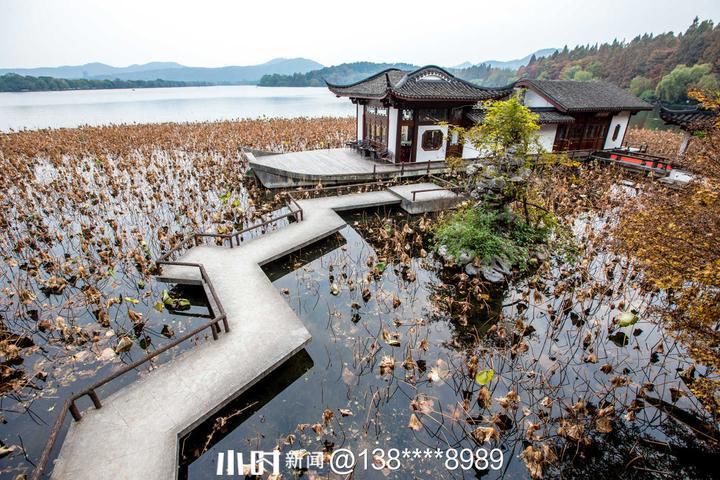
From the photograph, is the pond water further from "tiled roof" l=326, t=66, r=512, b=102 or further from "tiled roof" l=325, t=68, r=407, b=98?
"tiled roof" l=325, t=68, r=407, b=98

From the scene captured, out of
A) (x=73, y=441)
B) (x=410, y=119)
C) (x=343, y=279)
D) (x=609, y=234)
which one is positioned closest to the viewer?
(x=73, y=441)

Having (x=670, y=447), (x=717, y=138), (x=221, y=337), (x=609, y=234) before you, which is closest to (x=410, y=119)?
(x=609, y=234)

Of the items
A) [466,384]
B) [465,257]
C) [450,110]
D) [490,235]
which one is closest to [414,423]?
[466,384]

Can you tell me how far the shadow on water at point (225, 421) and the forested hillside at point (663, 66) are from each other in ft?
240

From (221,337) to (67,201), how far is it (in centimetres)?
1482

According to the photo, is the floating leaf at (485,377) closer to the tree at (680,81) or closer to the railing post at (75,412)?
the railing post at (75,412)

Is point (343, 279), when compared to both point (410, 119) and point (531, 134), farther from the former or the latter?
point (410, 119)

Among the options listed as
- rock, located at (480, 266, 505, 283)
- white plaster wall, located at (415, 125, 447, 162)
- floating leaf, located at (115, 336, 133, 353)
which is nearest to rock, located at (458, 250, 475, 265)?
A: rock, located at (480, 266, 505, 283)

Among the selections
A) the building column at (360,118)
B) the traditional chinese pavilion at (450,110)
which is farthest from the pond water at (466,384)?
the building column at (360,118)

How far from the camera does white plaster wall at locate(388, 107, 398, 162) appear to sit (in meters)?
19.6

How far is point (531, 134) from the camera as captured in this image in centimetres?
1100

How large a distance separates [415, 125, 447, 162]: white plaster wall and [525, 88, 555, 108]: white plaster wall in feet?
32.6

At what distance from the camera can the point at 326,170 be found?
64.2ft

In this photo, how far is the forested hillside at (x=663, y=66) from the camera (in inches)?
2404
